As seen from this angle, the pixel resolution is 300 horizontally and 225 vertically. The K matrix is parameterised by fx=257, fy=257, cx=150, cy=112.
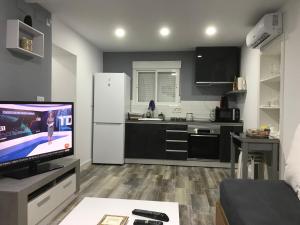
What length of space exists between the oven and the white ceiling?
1.65 meters

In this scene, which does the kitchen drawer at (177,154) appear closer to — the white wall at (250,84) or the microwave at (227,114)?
the microwave at (227,114)

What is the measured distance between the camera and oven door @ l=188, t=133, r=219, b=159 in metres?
4.97

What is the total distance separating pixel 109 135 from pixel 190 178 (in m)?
1.83

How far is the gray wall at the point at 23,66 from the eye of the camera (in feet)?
8.41

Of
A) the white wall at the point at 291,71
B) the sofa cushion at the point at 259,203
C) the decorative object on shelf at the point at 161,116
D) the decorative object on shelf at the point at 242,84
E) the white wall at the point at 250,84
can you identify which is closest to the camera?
the sofa cushion at the point at 259,203

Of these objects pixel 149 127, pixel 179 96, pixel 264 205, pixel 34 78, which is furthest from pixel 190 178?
pixel 34 78

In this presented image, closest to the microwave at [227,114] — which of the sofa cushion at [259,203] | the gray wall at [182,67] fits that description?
the gray wall at [182,67]

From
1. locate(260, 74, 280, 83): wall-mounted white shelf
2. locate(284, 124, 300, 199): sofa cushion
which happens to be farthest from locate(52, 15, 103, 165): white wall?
locate(284, 124, 300, 199): sofa cushion

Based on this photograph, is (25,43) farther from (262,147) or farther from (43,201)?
(262,147)

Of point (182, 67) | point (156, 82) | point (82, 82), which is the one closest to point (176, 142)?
point (156, 82)

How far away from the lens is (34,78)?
123 inches

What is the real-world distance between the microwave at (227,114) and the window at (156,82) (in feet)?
3.34

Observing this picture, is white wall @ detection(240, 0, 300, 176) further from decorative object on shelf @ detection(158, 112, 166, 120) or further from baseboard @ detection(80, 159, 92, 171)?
baseboard @ detection(80, 159, 92, 171)

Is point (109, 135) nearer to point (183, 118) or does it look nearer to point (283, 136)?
point (183, 118)
